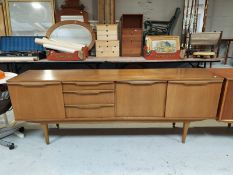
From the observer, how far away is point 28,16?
4.22 meters

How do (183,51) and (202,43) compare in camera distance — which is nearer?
(183,51)

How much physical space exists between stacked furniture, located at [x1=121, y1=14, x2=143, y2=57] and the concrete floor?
1630 millimetres

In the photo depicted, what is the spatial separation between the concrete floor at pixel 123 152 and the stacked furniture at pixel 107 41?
1563mm

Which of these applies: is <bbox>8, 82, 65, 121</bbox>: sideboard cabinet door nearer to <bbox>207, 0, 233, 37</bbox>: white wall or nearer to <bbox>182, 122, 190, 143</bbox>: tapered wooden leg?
<bbox>182, 122, 190, 143</bbox>: tapered wooden leg

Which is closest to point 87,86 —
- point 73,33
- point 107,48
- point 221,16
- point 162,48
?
point 107,48

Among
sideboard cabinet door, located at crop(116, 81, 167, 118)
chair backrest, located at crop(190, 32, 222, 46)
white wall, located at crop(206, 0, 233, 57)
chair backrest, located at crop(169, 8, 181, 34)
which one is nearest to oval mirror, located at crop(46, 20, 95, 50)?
chair backrest, located at crop(169, 8, 181, 34)

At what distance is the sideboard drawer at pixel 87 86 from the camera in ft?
6.09

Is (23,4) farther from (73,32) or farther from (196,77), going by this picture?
(196,77)

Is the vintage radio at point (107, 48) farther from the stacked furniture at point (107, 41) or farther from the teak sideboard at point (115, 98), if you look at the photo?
the teak sideboard at point (115, 98)

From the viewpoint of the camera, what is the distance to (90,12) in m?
4.34

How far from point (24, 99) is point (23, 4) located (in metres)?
3.17

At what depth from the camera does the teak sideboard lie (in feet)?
6.07

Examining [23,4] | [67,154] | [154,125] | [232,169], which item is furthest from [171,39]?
[23,4]

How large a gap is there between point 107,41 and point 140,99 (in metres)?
1.91
